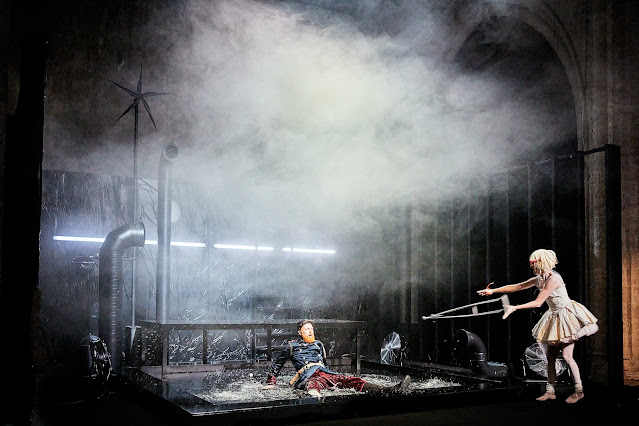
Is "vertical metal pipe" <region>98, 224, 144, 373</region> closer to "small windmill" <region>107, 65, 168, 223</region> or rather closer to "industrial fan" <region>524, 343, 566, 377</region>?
"small windmill" <region>107, 65, 168, 223</region>

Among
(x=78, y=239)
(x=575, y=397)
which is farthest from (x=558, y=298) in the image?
(x=78, y=239)

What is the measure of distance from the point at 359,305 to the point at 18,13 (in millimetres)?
8076

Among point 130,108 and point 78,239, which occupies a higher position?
point 130,108

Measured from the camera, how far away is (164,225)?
8203 mm

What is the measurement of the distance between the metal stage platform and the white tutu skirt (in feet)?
2.90

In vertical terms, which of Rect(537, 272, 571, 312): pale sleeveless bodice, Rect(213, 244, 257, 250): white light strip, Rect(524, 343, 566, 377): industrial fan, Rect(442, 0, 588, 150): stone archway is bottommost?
Rect(524, 343, 566, 377): industrial fan

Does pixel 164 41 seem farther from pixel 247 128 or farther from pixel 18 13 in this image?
pixel 18 13

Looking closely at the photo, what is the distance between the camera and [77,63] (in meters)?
9.44

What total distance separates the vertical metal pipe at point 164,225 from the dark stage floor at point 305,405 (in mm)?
1608

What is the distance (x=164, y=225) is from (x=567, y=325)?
5.41 m

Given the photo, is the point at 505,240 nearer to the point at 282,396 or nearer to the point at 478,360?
the point at 478,360

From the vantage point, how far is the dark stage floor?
4.70 meters

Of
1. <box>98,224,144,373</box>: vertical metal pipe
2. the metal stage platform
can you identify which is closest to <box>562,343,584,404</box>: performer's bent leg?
the metal stage platform

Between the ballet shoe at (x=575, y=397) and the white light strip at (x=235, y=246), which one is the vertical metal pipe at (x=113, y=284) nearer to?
the white light strip at (x=235, y=246)
